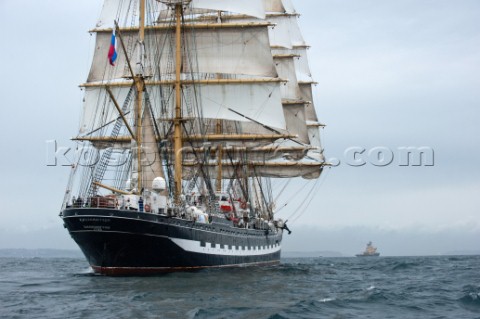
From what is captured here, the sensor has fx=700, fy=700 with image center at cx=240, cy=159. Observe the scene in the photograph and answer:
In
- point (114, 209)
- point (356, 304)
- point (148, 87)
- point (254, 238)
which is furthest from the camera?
point (148, 87)

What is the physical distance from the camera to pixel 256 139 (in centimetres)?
6047

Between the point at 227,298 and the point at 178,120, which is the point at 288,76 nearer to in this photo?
the point at 178,120

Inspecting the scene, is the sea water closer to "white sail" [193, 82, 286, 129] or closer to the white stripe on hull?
the white stripe on hull

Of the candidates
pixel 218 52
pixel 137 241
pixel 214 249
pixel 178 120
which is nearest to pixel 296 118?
pixel 218 52

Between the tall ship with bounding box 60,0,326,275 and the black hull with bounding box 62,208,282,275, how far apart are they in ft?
0.22

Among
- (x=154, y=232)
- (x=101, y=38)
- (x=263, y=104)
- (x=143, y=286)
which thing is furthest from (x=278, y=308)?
(x=101, y=38)

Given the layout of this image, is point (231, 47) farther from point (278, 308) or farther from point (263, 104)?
point (278, 308)

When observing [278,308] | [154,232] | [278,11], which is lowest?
[278,308]

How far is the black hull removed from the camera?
36.4 metres

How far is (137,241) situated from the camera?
37.0 m

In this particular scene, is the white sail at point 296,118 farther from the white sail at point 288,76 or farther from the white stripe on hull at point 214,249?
the white stripe on hull at point 214,249

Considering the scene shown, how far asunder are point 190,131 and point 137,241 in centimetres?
1783

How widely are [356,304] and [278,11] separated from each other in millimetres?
55754

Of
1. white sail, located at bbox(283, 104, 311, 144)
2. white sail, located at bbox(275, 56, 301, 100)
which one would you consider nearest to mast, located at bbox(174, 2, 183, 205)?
white sail, located at bbox(283, 104, 311, 144)
